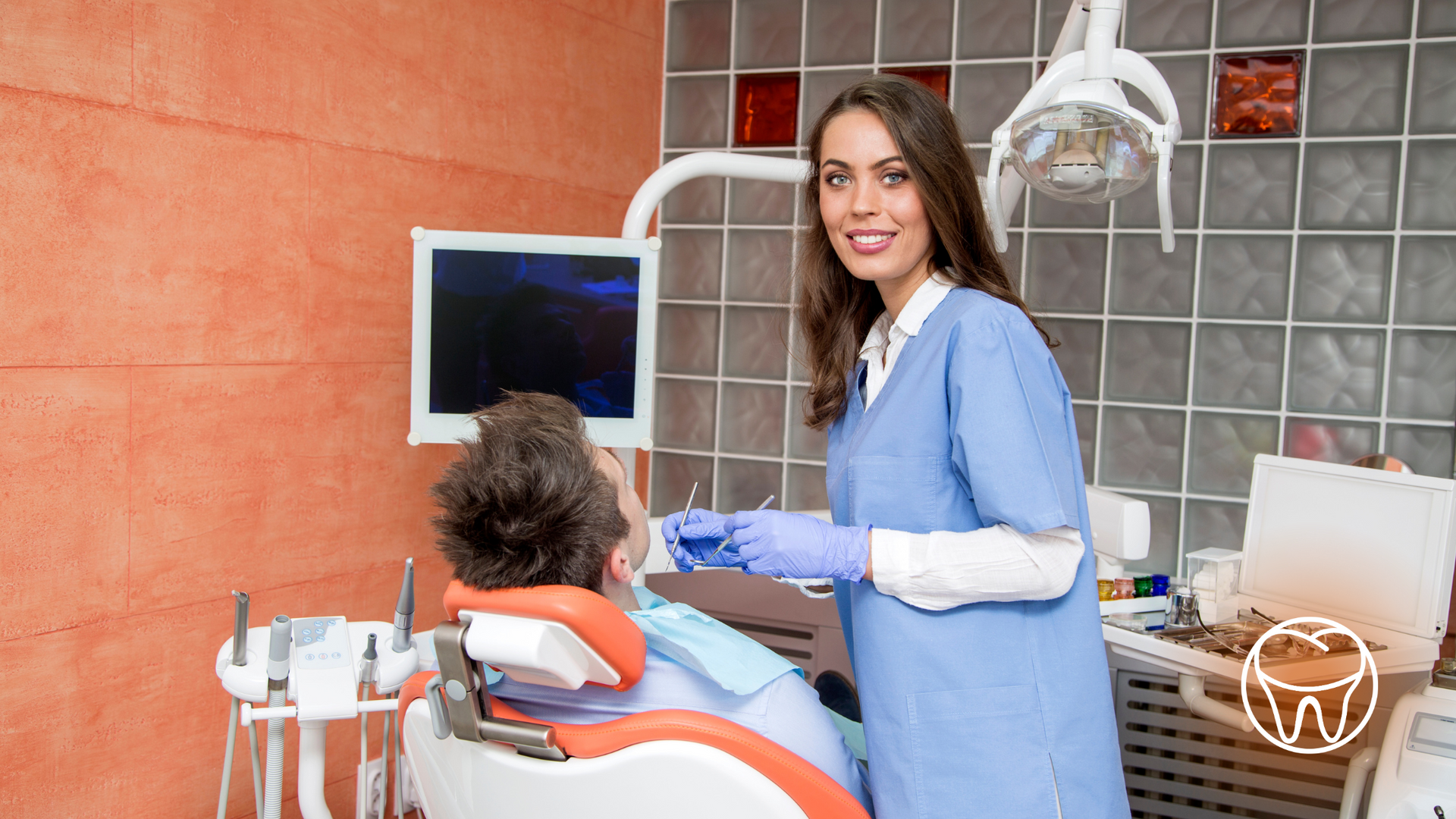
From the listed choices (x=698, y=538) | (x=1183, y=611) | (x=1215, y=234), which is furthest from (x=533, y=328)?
(x=1215, y=234)

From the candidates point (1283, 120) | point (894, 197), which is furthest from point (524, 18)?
point (1283, 120)

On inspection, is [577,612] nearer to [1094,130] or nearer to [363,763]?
[363,763]

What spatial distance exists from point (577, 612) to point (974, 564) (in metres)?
0.45

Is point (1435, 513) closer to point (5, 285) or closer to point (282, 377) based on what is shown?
point (282, 377)

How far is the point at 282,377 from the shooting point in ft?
7.20

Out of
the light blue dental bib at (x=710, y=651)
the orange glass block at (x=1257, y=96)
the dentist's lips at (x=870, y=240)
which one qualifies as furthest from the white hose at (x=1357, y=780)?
the orange glass block at (x=1257, y=96)

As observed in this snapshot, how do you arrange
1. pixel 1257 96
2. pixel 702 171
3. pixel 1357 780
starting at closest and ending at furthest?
pixel 1357 780 < pixel 702 171 < pixel 1257 96

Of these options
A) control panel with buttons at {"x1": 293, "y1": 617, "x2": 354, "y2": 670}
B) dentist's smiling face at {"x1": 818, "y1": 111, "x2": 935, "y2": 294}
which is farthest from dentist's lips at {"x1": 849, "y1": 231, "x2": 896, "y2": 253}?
control panel with buttons at {"x1": 293, "y1": 617, "x2": 354, "y2": 670}

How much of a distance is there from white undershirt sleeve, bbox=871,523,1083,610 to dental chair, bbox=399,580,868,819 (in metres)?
0.25

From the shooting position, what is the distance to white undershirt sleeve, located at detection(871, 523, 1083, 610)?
3.58 ft

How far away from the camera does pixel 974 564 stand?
109 centimetres

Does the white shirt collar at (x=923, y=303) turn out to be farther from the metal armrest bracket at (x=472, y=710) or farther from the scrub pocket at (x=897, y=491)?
the metal armrest bracket at (x=472, y=710)

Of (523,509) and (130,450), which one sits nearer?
(523,509)

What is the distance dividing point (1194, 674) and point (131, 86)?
2.30 m
